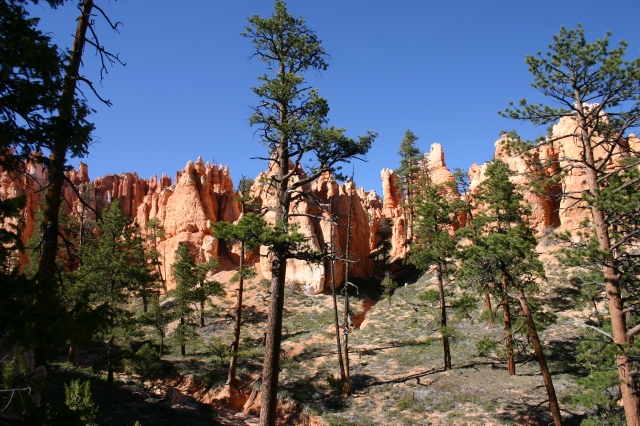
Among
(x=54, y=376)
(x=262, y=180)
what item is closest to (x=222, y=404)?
(x=54, y=376)

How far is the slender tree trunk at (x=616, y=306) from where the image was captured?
9.69 meters

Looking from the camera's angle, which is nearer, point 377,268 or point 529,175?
point 529,175

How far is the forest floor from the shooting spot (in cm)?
1817

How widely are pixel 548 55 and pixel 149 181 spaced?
74522 mm

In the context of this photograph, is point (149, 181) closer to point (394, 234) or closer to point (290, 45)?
point (394, 234)

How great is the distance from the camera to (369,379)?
77.2 ft

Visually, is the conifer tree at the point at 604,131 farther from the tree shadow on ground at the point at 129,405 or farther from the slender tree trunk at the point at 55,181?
the tree shadow on ground at the point at 129,405

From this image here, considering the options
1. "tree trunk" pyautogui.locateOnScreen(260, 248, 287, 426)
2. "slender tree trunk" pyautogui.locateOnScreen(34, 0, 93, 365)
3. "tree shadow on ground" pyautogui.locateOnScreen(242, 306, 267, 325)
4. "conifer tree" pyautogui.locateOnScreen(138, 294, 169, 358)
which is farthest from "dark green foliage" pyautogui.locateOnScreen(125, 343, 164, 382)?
"slender tree trunk" pyautogui.locateOnScreen(34, 0, 93, 365)

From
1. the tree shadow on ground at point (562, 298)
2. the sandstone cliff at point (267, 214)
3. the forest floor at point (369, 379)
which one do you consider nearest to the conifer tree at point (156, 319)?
the forest floor at point (369, 379)

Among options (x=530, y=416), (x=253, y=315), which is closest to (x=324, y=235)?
(x=253, y=315)

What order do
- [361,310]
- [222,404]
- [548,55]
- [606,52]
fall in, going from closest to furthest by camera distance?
[606,52], [548,55], [222,404], [361,310]

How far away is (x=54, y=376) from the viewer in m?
19.7

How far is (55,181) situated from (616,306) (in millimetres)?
13204

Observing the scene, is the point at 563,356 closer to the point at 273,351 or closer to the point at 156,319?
the point at 273,351
